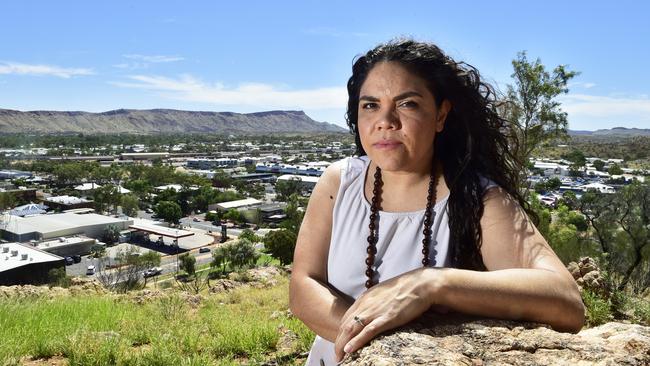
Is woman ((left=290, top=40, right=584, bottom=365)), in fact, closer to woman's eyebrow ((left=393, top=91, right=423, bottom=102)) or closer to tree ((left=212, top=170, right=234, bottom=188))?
woman's eyebrow ((left=393, top=91, right=423, bottom=102))

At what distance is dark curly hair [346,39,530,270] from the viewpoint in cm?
139

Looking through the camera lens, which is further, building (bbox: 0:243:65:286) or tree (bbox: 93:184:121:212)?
tree (bbox: 93:184:121:212)

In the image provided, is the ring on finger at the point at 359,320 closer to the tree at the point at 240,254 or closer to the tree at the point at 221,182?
the tree at the point at 240,254

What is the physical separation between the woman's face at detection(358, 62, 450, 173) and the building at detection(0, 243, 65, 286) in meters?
20.1

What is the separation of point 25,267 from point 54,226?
45.0ft

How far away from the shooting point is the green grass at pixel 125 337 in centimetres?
293

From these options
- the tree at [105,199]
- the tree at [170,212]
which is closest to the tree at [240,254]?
the tree at [170,212]

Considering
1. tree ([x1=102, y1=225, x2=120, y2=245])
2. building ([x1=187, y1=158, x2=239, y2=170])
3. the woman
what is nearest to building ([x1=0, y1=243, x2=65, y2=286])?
tree ([x1=102, y1=225, x2=120, y2=245])

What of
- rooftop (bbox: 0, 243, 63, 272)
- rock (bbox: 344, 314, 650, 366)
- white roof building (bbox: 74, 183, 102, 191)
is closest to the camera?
rock (bbox: 344, 314, 650, 366)

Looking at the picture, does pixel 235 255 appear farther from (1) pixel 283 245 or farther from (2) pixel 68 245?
(2) pixel 68 245

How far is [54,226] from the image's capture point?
103 feet

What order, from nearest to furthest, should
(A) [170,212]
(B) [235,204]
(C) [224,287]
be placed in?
(C) [224,287]
(A) [170,212]
(B) [235,204]

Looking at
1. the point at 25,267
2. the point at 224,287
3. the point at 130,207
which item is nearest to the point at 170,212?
the point at 130,207

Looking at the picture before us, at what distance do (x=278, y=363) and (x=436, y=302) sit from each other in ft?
7.62
